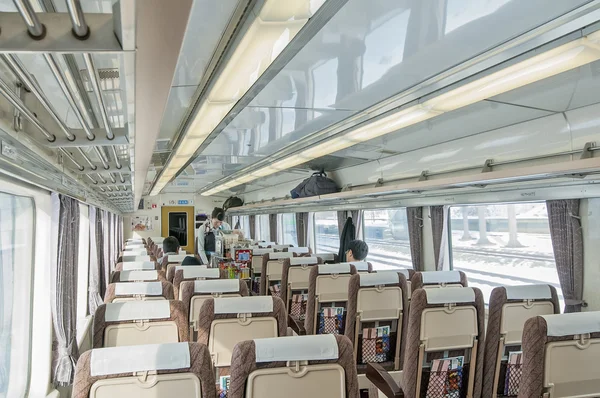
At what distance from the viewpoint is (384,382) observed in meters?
3.27

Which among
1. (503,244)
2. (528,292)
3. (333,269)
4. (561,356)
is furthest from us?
(503,244)

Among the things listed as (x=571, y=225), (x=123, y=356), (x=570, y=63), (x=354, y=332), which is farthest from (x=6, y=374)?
(x=571, y=225)

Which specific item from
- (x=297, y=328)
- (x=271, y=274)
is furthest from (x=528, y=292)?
(x=271, y=274)

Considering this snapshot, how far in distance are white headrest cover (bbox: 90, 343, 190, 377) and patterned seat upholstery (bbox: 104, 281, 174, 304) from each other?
2011mm

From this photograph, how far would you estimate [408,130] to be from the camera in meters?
4.40

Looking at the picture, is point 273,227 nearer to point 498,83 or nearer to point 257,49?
point 498,83

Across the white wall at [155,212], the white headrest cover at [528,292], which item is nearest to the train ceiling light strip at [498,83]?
the white headrest cover at [528,292]

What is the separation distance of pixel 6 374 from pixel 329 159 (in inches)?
173

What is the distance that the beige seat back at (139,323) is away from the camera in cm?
290

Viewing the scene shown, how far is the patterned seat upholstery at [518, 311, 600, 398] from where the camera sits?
85.0 inches

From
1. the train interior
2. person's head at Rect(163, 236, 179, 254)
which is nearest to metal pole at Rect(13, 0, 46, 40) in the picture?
the train interior

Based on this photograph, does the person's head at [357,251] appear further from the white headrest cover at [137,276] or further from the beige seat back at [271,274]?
the white headrest cover at [137,276]

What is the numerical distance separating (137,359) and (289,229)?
11.9 meters

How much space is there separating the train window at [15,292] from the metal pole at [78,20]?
10.2 feet
